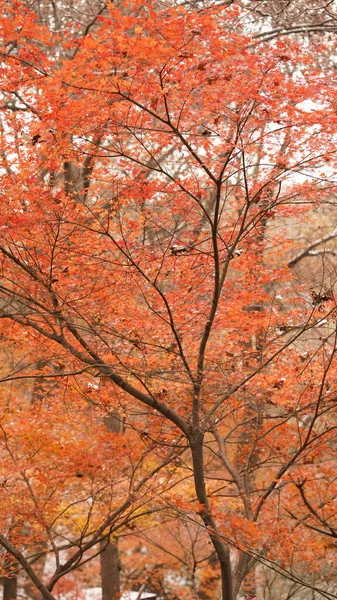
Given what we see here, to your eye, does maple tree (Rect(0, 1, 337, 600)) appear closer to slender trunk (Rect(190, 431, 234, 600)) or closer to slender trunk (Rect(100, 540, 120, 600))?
slender trunk (Rect(190, 431, 234, 600))

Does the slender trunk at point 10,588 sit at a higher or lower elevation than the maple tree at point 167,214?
lower

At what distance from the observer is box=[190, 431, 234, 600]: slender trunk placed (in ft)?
20.1

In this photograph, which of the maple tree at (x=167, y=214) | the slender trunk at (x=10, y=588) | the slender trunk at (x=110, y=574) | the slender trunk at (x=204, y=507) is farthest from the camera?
the slender trunk at (x=10, y=588)

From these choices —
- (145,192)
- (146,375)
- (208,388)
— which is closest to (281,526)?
(208,388)

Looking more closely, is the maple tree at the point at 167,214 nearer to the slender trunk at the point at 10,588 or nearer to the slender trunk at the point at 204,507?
the slender trunk at the point at 204,507

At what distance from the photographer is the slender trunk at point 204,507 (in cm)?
612

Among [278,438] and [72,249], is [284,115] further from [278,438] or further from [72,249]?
[278,438]

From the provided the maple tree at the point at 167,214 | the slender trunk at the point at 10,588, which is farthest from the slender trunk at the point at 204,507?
the slender trunk at the point at 10,588

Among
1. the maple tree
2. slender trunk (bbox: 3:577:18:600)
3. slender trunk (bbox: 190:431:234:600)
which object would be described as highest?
the maple tree

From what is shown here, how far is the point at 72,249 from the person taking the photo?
6297 mm

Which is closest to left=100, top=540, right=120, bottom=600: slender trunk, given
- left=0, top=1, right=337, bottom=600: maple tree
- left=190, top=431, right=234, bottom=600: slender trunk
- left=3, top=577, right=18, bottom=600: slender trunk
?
left=3, top=577, right=18, bottom=600: slender trunk

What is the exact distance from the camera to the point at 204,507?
20.4ft

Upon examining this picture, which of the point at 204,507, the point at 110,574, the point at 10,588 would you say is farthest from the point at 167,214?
the point at 10,588

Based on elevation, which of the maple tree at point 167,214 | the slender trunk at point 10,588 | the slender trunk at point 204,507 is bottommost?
the slender trunk at point 204,507
